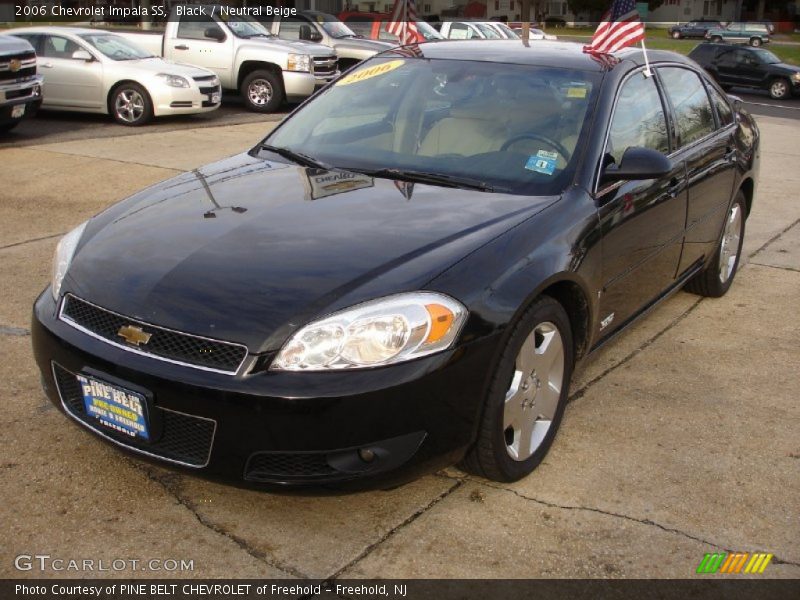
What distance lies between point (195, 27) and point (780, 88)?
17.2 meters

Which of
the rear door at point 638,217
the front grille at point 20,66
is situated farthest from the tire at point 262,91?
the rear door at point 638,217

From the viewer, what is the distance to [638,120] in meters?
4.43

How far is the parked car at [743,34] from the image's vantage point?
55750 mm

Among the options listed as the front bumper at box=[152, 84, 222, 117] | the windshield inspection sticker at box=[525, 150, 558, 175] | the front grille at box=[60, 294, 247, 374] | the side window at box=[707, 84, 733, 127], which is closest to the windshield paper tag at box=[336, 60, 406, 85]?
the windshield inspection sticker at box=[525, 150, 558, 175]

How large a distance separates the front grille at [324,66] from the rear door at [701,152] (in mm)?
11261

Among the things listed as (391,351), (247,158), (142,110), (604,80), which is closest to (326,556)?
(391,351)

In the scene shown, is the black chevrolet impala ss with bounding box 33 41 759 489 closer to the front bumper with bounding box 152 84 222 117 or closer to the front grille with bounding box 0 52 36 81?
Answer: the front grille with bounding box 0 52 36 81

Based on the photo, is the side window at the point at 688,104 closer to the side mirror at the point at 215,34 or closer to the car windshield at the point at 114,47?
the car windshield at the point at 114,47

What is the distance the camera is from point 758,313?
18.8 feet

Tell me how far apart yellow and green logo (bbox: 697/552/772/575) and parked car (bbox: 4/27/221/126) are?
11863mm

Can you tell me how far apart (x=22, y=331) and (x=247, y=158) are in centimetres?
156

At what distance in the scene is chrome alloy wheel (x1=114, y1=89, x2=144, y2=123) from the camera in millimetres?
13531

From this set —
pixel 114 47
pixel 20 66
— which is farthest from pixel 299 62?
pixel 20 66

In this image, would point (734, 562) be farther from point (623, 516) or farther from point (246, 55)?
point (246, 55)
